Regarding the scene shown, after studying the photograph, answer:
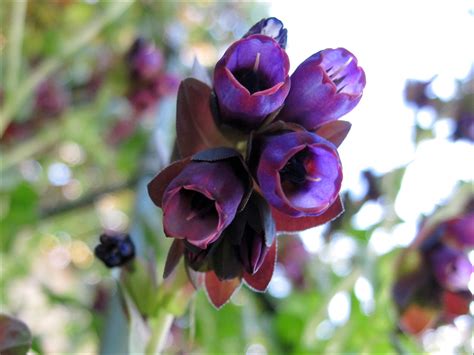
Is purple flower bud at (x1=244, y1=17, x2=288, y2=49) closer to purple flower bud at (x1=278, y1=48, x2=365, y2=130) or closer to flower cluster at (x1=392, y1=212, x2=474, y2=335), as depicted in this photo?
purple flower bud at (x1=278, y1=48, x2=365, y2=130)

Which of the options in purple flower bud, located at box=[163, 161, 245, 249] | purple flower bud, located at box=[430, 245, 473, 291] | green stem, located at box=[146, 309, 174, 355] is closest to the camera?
purple flower bud, located at box=[163, 161, 245, 249]

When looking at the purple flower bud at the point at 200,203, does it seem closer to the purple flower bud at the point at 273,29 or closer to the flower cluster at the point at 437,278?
the purple flower bud at the point at 273,29

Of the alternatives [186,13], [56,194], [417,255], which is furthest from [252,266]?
[186,13]

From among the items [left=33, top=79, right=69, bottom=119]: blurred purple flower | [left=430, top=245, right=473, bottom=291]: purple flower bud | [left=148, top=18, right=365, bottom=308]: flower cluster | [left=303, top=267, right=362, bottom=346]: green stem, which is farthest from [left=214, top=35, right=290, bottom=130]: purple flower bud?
[left=33, top=79, right=69, bottom=119]: blurred purple flower

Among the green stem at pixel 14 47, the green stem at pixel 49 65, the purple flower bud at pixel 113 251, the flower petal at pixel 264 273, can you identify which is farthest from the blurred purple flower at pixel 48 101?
the flower petal at pixel 264 273

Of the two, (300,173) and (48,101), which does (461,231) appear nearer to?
(300,173)
